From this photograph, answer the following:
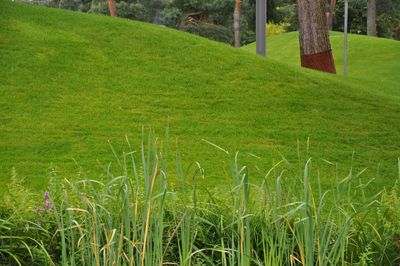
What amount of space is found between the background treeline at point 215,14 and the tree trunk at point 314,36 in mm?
18001

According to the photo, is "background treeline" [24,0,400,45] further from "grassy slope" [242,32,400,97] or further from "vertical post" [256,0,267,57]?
"vertical post" [256,0,267,57]

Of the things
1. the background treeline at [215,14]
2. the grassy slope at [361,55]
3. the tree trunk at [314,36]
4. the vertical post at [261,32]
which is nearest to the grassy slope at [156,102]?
the vertical post at [261,32]

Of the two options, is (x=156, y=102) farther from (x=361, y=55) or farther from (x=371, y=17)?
(x=371, y=17)

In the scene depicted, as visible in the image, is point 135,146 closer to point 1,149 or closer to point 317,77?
point 1,149

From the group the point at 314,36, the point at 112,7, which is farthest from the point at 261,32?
the point at 112,7

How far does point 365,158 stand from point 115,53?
13.2ft

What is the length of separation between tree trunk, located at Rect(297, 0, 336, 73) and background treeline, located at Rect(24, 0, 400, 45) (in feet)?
59.1

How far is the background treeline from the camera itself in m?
34.1

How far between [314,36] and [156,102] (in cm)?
509

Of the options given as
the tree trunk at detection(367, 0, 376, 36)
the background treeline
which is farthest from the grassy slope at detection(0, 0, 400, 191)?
the tree trunk at detection(367, 0, 376, 36)

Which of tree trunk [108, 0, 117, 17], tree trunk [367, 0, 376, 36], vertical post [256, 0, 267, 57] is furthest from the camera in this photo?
tree trunk [367, 0, 376, 36]

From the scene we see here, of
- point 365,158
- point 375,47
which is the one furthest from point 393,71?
point 365,158

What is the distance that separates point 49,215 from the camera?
349cm

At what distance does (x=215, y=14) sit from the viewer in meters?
36.5
